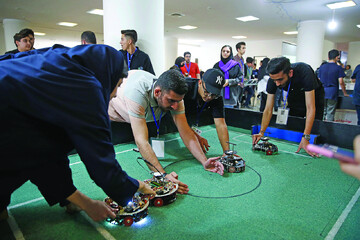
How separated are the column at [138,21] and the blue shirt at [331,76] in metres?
3.43

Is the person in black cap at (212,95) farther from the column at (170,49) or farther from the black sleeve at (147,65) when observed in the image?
the column at (170,49)

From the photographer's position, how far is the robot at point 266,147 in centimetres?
266

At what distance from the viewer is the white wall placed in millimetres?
13802

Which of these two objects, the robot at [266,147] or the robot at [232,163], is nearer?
the robot at [232,163]

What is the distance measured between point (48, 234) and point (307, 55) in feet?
27.9

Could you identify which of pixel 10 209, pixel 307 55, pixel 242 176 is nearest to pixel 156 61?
pixel 242 176

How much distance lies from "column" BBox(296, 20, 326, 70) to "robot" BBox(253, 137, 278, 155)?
20.5ft

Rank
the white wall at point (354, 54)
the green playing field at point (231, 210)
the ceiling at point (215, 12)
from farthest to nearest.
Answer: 1. the white wall at point (354, 54)
2. the ceiling at point (215, 12)
3. the green playing field at point (231, 210)

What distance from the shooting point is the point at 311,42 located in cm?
777

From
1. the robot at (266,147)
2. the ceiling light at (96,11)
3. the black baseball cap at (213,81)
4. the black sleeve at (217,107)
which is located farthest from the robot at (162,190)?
the ceiling light at (96,11)

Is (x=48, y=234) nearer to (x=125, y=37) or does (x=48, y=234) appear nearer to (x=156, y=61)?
(x=125, y=37)

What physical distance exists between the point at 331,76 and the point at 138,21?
3.85 meters

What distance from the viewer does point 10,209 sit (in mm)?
1547

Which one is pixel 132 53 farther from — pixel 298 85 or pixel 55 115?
pixel 55 115
